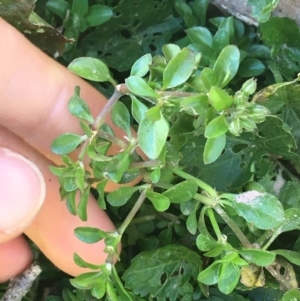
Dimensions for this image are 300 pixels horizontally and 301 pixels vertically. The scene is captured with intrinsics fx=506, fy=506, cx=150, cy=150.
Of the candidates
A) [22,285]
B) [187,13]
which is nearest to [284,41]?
[187,13]

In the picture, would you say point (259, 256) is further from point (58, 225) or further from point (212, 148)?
point (58, 225)

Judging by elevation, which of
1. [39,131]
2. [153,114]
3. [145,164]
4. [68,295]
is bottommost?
[68,295]

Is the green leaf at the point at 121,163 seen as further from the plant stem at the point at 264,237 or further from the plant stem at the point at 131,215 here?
the plant stem at the point at 264,237

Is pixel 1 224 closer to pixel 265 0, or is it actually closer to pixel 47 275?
pixel 47 275

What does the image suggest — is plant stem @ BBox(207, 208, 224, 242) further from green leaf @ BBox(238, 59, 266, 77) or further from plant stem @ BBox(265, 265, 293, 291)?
green leaf @ BBox(238, 59, 266, 77)

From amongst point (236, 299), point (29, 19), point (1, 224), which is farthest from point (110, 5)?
point (236, 299)

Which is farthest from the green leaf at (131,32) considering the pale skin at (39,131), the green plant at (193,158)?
the pale skin at (39,131)

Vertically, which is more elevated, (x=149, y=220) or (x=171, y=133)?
(x=171, y=133)
